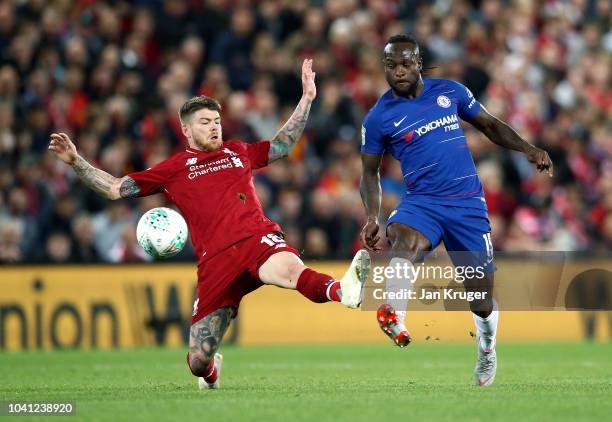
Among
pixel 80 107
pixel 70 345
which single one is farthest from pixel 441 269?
pixel 80 107

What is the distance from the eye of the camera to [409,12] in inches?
826

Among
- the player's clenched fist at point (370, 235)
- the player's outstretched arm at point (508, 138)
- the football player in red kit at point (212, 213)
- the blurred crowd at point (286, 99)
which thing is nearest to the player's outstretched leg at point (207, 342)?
the football player in red kit at point (212, 213)

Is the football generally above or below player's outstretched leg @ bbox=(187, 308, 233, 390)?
Result: above

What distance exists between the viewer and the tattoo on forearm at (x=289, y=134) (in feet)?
33.0

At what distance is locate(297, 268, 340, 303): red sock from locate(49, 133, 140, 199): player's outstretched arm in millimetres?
1575

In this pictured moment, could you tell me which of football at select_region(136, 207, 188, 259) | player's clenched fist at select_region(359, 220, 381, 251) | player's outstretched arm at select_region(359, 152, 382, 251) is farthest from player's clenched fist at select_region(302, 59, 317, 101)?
football at select_region(136, 207, 188, 259)

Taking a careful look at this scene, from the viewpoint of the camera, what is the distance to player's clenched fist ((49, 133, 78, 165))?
945 centimetres

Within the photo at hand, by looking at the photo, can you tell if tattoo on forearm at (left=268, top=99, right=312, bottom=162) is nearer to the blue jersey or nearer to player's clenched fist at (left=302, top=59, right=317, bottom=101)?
player's clenched fist at (left=302, top=59, right=317, bottom=101)

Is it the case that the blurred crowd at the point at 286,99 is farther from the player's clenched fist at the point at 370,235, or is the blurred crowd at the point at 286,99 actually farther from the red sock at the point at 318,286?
the red sock at the point at 318,286

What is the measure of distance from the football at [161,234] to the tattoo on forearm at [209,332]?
0.64 meters

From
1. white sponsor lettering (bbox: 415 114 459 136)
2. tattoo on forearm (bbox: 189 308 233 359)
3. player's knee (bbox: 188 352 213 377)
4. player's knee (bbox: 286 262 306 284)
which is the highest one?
white sponsor lettering (bbox: 415 114 459 136)

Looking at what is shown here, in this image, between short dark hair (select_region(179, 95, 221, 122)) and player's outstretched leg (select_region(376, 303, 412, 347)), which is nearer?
player's outstretched leg (select_region(376, 303, 412, 347))

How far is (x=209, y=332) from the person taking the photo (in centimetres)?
964

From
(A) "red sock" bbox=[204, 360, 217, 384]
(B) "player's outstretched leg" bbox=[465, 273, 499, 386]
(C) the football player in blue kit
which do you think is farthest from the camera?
(B) "player's outstretched leg" bbox=[465, 273, 499, 386]
